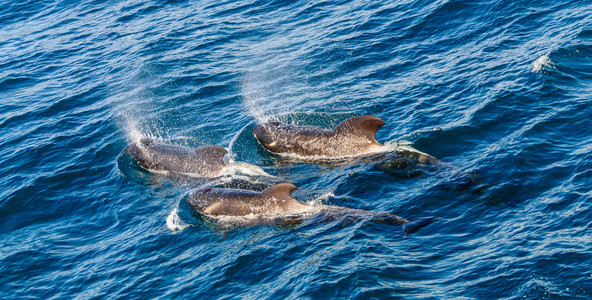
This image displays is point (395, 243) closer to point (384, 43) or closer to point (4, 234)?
point (4, 234)

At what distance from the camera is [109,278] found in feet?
43.6

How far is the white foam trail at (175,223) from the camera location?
14547 mm

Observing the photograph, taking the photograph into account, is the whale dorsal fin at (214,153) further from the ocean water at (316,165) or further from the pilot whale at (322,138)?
the pilot whale at (322,138)

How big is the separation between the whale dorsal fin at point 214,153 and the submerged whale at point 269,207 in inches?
73.6

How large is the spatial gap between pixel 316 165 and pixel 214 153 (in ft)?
9.11

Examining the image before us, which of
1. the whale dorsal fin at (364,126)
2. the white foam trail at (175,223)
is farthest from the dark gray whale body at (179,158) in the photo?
the whale dorsal fin at (364,126)

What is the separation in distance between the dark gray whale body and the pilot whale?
4.71ft

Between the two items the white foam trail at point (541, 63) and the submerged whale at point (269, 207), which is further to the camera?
the white foam trail at point (541, 63)

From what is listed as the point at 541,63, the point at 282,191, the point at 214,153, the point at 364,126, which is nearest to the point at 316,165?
the point at 364,126

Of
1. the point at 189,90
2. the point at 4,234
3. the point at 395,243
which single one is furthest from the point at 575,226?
the point at 189,90

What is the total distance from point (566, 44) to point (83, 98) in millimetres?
16412

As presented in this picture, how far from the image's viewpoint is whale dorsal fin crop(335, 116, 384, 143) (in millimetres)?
16094

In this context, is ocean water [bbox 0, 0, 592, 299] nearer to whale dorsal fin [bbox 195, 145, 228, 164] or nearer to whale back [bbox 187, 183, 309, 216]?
whale back [bbox 187, 183, 309, 216]

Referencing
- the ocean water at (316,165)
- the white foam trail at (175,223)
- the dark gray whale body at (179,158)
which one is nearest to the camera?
the ocean water at (316,165)
